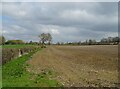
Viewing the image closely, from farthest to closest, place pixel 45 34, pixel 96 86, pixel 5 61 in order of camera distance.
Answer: pixel 45 34 < pixel 5 61 < pixel 96 86

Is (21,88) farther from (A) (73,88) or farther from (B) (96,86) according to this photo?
(B) (96,86)

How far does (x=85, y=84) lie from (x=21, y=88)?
383 cm

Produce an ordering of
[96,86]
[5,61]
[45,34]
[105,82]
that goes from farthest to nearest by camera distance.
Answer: [45,34] < [5,61] < [105,82] < [96,86]

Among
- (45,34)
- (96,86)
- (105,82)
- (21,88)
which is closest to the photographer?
(21,88)

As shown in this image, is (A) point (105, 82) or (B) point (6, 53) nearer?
(A) point (105, 82)

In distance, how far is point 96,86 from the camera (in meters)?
15.5

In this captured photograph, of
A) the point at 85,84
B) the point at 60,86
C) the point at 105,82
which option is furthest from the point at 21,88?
the point at 105,82

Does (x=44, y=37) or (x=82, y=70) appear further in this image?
(x=44, y=37)

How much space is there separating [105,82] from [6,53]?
2286cm

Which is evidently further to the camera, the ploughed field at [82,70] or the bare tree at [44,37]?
the bare tree at [44,37]

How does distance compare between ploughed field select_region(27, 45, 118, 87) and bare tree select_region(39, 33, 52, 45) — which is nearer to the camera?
ploughed field select_region(27, 45, 118, 87)

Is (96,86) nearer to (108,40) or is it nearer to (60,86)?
(60,86)

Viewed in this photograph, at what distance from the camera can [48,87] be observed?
14711 millimetres

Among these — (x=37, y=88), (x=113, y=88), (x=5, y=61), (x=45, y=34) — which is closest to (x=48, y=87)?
(x=37, y=88)
